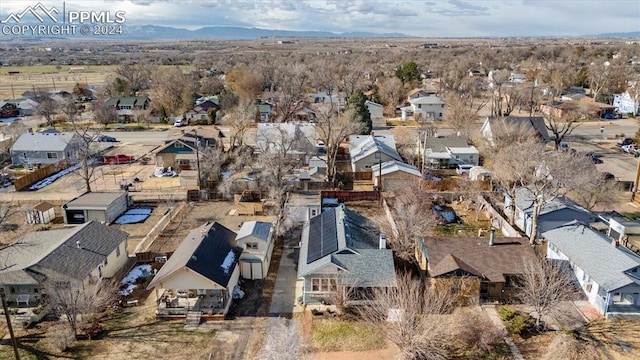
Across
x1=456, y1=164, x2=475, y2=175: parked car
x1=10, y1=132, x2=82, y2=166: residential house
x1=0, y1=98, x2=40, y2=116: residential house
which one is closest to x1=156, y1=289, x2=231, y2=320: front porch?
x1=456, y1=164, x2=475, y2=175: parked car

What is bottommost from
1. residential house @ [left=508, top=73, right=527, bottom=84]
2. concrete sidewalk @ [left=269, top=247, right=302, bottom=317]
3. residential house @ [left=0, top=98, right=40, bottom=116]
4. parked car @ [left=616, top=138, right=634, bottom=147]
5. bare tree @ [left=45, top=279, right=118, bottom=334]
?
concrete sidewalk @ [left=269, top=247, right=302, bottom=317]

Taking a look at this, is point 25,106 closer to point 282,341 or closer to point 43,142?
point 43,142

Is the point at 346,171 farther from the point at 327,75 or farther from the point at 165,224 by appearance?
the point at 327,75

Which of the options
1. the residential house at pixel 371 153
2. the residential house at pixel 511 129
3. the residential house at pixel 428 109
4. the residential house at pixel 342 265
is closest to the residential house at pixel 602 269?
the residential house at pixel 342 265

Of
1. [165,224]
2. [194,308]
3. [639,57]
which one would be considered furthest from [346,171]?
[639,57]

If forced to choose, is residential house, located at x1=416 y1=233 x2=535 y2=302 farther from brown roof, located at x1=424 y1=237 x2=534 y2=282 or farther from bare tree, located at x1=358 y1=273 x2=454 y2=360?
bare tree, located at x1=358 y1=273 x2=454 y2=360
